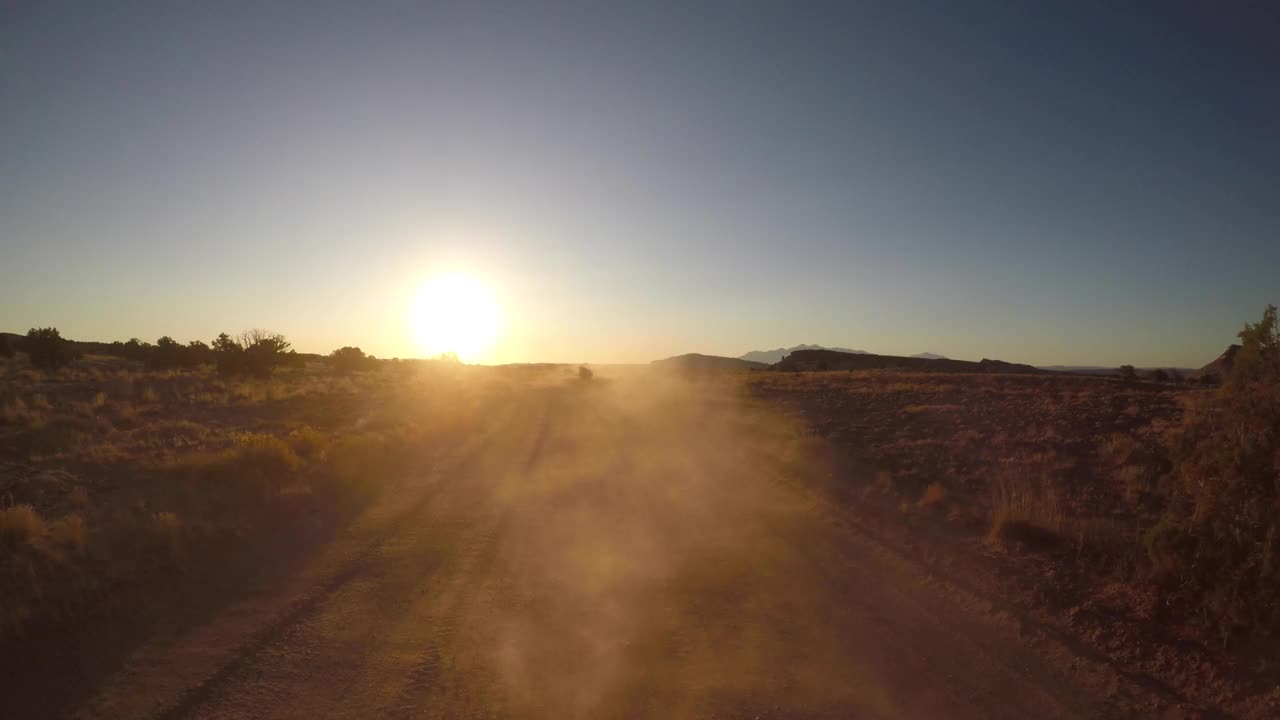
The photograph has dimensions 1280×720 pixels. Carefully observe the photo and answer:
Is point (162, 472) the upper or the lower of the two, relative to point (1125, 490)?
upper

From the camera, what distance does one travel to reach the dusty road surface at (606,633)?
568cm

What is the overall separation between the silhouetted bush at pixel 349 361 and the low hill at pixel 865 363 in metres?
42.8

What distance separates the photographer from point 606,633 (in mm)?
6992

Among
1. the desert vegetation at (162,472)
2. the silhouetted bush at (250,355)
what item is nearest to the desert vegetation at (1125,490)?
the desert vegetation at (162,472)

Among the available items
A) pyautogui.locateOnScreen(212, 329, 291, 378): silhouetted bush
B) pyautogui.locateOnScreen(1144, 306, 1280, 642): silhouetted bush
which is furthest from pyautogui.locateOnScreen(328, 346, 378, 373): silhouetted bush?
pyautogui.locateOnScreen(1144, 306, 1280, 642): silhouetted bush

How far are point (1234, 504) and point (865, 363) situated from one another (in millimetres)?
66303

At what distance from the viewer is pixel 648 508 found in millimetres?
12320

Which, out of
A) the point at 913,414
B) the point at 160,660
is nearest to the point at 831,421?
the point at 913,414

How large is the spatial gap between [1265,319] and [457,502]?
12727 millimetres

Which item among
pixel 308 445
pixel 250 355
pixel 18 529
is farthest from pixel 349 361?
pixel 18 529

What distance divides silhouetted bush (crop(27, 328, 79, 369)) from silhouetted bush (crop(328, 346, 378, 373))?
59.7ft

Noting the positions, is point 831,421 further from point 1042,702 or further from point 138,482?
point 138,482

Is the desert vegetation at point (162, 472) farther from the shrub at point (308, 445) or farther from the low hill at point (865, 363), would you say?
the low hill at point (865, 363)

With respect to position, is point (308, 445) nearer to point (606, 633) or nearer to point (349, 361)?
point (606, 633)
